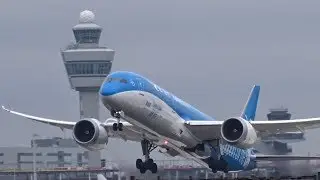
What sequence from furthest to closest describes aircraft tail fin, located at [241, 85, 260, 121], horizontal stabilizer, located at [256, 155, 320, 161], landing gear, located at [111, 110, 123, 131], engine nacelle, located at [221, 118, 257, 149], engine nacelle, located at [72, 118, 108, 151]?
aircraft tail fin, located at [241, 85, 260, 121], horizontal stabilizer, located at [256, 155, 320, 161], engine nacelle, located at [72, 118, 108, 151], engine nacelle, located at [221, 118, 257, 149], landing gear, located at [111, 110, 123, 131]

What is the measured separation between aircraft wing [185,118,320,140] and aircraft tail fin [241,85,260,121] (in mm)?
8735

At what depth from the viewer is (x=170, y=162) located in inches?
4624

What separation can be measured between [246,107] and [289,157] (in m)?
8.69

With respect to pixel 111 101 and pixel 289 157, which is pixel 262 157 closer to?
pixel 289 157

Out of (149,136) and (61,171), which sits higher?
(61,171)

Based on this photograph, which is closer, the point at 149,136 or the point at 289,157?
the point at 149,136

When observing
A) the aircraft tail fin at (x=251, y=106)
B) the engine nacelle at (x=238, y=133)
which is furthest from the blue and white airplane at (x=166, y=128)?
the aircraft tail fin at (x=251, y=106)

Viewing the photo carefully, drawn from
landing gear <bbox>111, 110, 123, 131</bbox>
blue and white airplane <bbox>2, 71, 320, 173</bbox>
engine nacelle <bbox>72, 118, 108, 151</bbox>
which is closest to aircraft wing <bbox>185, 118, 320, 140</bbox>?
blue and white airplane <bbox>2, 71, 320, 173</bbox>

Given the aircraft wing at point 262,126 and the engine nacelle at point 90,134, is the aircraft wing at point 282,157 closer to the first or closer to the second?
the aircraft wing at point 262,126

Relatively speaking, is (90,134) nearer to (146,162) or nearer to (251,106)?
(146,162)

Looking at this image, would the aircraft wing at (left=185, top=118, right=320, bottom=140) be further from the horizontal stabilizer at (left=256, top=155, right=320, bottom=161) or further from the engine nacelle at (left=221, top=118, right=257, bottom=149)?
the horizontal stabilizer at (left=256, top=155, right=320, bottom=161)

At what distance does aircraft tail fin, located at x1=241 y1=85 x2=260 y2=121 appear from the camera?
106 meters

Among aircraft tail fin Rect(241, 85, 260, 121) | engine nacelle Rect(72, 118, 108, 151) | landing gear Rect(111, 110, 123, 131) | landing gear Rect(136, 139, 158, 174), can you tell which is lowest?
landing gear Rect(136, 139, 158, 174)

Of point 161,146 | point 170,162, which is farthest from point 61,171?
point 161,146
